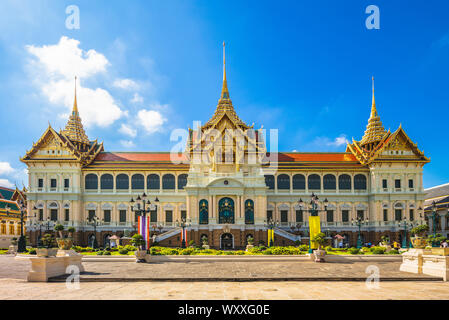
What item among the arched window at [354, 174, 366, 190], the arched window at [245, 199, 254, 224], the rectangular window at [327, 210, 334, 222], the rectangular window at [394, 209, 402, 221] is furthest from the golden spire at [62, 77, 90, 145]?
the rectangular window at [394, 209, 402, 221]

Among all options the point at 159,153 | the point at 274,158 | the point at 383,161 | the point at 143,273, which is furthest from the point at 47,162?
the point at 383,161

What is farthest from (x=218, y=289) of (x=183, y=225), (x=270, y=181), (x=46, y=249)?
(x=270, y=181)

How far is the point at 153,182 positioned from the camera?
187 ft

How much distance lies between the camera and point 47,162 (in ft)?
183

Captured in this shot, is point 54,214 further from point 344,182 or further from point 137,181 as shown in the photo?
point 344,182

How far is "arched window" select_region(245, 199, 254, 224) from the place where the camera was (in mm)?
51656

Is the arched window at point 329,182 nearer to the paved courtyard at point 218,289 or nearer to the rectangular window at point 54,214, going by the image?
the rectangular window at point 54,214

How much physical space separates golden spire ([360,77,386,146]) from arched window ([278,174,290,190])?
55.1 ft

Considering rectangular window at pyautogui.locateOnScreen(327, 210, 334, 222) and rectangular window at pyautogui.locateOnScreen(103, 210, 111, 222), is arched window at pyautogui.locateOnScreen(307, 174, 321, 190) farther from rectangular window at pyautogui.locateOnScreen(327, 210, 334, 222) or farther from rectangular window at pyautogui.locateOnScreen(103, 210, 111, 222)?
rectangular window at pyautogui.locateOnScreen(103, 210, 111, 222)

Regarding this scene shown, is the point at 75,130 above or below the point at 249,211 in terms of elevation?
above

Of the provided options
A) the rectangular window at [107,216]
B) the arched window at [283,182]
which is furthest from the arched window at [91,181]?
the arched window at [283,182]

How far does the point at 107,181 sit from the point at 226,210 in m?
18.2

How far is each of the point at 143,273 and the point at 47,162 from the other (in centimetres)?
4138
